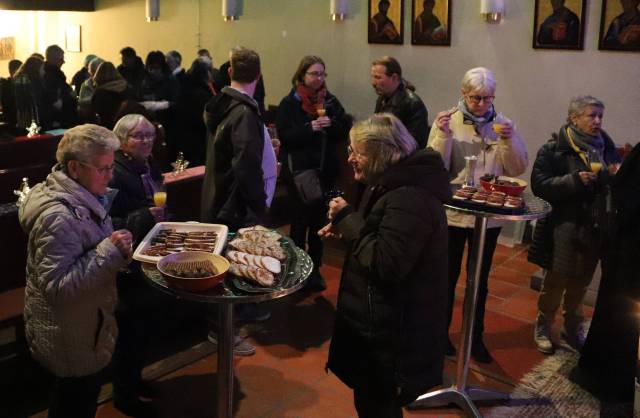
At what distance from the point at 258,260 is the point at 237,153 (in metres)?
1.31

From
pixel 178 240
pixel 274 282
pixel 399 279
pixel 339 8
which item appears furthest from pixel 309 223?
pixel 339 8

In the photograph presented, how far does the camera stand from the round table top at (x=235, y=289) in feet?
8.38

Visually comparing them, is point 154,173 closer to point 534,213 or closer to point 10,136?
point 534,213

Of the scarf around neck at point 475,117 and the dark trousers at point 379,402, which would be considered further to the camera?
the scarf around neck at point 475,117

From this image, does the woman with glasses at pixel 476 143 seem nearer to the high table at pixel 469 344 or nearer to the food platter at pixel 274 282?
the high table at pixel 469 344

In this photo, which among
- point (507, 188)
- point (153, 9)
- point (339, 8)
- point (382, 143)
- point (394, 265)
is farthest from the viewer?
point (153, 9)

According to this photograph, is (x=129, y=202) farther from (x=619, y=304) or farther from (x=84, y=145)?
(x=619, y=304)

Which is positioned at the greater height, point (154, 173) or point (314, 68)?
point (314, 68)

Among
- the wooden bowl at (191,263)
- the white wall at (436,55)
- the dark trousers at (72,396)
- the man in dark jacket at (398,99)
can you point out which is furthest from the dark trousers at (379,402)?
the white wall at (436,55)

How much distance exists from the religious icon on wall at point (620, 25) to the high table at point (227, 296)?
4.12 meters

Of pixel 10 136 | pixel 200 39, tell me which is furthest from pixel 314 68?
pixel 200 39

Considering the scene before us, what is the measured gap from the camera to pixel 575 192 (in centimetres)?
404

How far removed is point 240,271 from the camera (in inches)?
107

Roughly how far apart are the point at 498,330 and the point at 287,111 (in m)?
2.20
